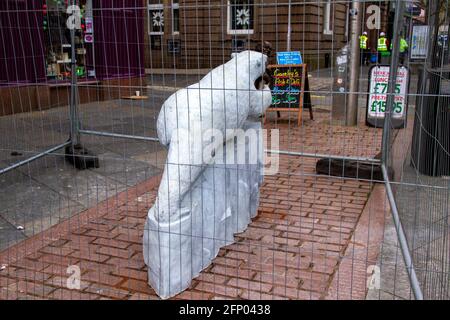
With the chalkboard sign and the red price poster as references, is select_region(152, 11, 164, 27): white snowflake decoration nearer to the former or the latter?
the red price poster

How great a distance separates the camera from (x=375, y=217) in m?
4.88

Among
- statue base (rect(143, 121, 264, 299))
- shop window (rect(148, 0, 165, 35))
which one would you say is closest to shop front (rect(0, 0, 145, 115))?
shop window (rect(148, 0, 165, 35))

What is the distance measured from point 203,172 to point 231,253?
0.77m

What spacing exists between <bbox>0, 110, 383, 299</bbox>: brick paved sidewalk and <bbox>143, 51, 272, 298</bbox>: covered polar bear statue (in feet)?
0.59

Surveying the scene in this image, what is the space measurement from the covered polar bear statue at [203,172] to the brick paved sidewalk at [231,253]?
180 millimetres

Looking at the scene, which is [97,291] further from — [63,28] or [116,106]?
[63,28]

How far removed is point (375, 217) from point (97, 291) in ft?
9.14

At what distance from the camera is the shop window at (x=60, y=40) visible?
9.47 meters

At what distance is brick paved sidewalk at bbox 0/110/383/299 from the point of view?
11.5ft

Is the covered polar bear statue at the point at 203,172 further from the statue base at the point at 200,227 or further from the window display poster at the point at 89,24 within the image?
the window display poster at the point at 89,24

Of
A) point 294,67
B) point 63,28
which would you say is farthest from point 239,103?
point 63,28

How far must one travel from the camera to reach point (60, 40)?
9688 millimetres

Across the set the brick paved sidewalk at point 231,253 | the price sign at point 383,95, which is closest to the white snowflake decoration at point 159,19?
the brick paved sidewalk at point 231,253

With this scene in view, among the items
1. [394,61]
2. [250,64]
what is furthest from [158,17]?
[394,61]
